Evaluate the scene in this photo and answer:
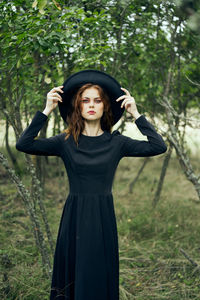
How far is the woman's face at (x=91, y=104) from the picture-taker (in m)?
2.41

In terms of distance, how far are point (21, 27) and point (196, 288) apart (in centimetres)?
312

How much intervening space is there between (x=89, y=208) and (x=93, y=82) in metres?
0.89

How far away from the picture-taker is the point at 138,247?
465 centimetres

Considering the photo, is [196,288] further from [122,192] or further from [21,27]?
[122,192]

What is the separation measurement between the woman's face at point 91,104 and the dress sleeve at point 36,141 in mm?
275

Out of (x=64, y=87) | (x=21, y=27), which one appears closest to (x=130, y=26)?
(x=21, y=27)

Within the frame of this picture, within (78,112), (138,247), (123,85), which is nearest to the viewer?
(78,112)

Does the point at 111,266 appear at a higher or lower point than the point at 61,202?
lower

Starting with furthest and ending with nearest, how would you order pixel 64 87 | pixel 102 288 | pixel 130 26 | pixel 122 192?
pixel 122 192, pixel 130 26, pixel 64 87, pixel 102 288

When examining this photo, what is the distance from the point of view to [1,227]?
16.4ft

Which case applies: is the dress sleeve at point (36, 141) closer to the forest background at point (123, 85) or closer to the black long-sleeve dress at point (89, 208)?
the black long-sleeve dress at point (89, 208)

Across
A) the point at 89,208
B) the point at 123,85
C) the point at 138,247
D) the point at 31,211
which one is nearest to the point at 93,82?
the point at 89,208

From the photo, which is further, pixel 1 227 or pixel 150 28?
pixel 1 227

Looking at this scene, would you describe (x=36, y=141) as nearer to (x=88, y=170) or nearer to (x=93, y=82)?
(x=88, y=170)
